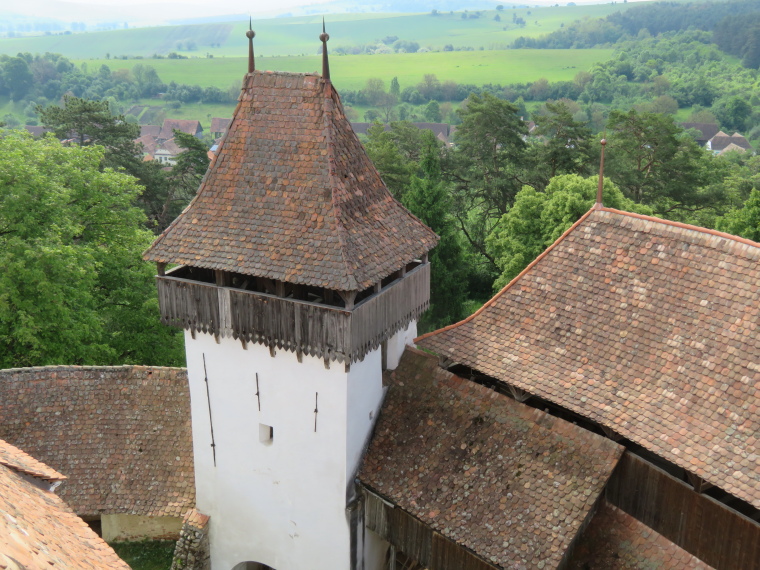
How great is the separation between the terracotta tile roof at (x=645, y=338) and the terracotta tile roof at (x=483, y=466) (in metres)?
0.88

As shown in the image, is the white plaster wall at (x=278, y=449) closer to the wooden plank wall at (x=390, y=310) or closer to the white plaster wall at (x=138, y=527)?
the wooden plank wall at (x=390, y=310)

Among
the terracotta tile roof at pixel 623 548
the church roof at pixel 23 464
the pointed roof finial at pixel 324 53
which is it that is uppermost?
the pointed roof finial at pixel 324 53

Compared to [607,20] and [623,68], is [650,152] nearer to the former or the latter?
[623,68]

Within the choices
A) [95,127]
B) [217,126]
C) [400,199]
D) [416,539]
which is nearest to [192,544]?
[416,539]

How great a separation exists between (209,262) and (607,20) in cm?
17131

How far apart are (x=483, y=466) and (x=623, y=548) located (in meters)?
2.80

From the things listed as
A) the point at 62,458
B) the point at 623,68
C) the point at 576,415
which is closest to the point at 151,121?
the point at 623,68

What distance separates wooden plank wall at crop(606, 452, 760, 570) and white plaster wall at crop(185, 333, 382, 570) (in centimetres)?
513

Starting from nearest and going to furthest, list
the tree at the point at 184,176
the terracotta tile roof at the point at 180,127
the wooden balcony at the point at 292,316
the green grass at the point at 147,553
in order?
1. the wooden balcony at the point at 292,316
2. the green grass at the point at 147,553
3. the tree at the point at 184,176
4. the terracotta tile roof at the point at 180,127

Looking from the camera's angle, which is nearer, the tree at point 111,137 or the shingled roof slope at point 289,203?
the shingled roof slope at point 289,203

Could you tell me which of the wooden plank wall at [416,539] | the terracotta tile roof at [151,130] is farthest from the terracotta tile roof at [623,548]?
the terracotta tile roof at [151,130]

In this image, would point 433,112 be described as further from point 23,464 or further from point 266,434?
point 23,464

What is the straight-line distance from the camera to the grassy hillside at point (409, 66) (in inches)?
4609

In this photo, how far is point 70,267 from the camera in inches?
939
